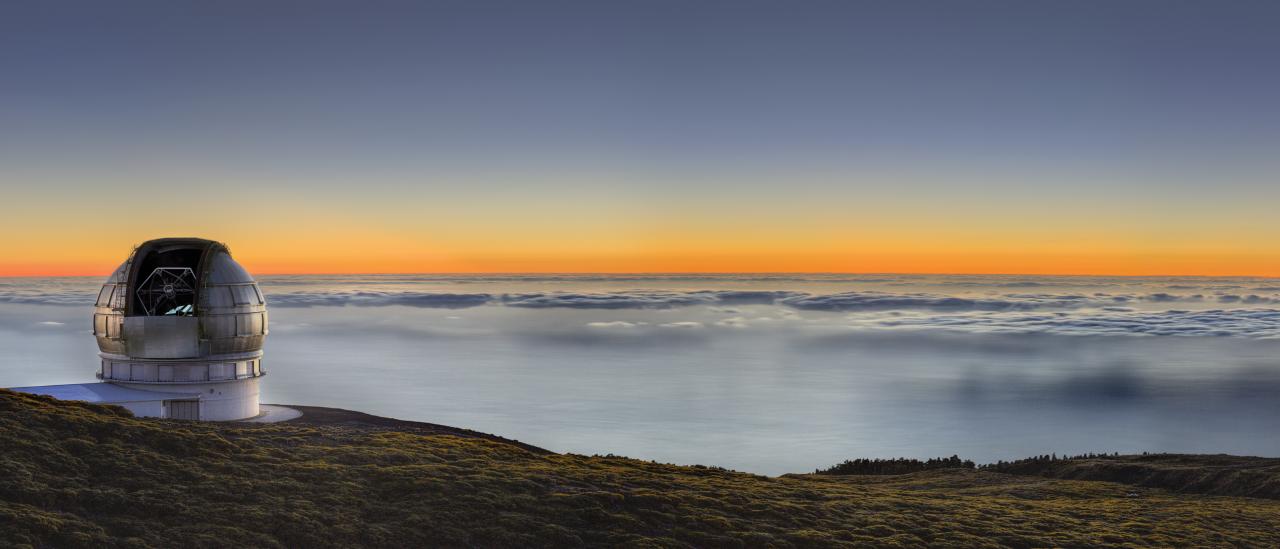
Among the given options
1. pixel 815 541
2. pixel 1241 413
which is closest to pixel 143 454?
pixel 815 541

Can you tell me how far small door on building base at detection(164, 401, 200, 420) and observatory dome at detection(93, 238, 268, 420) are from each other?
0.16 ft

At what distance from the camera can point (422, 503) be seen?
17.9m

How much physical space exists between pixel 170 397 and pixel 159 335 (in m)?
2.18

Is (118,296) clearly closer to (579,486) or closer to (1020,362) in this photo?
(579,486)

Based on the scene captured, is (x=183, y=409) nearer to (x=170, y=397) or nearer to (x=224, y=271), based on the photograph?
(x=170, y=397)

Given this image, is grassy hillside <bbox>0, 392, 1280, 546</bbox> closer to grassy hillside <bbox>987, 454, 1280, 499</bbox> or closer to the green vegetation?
grassy hillside <bbox>987, 454, 1280, 499</bbox>

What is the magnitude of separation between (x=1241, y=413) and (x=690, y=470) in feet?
179

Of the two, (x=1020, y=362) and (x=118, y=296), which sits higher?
(x=118, y=296)

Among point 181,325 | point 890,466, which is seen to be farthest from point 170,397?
point 890,466

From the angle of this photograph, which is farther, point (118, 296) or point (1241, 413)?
point (1241, 413)

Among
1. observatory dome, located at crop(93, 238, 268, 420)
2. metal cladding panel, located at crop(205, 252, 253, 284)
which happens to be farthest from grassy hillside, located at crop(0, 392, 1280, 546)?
metal cladding panel, located at crop(205, 252, 253, 284)

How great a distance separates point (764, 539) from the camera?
18219 millimetres

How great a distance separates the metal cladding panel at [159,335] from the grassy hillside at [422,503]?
5298 millimetres

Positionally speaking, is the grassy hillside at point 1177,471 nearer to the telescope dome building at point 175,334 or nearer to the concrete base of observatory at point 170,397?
the concrete base of observatory at point 170,397
